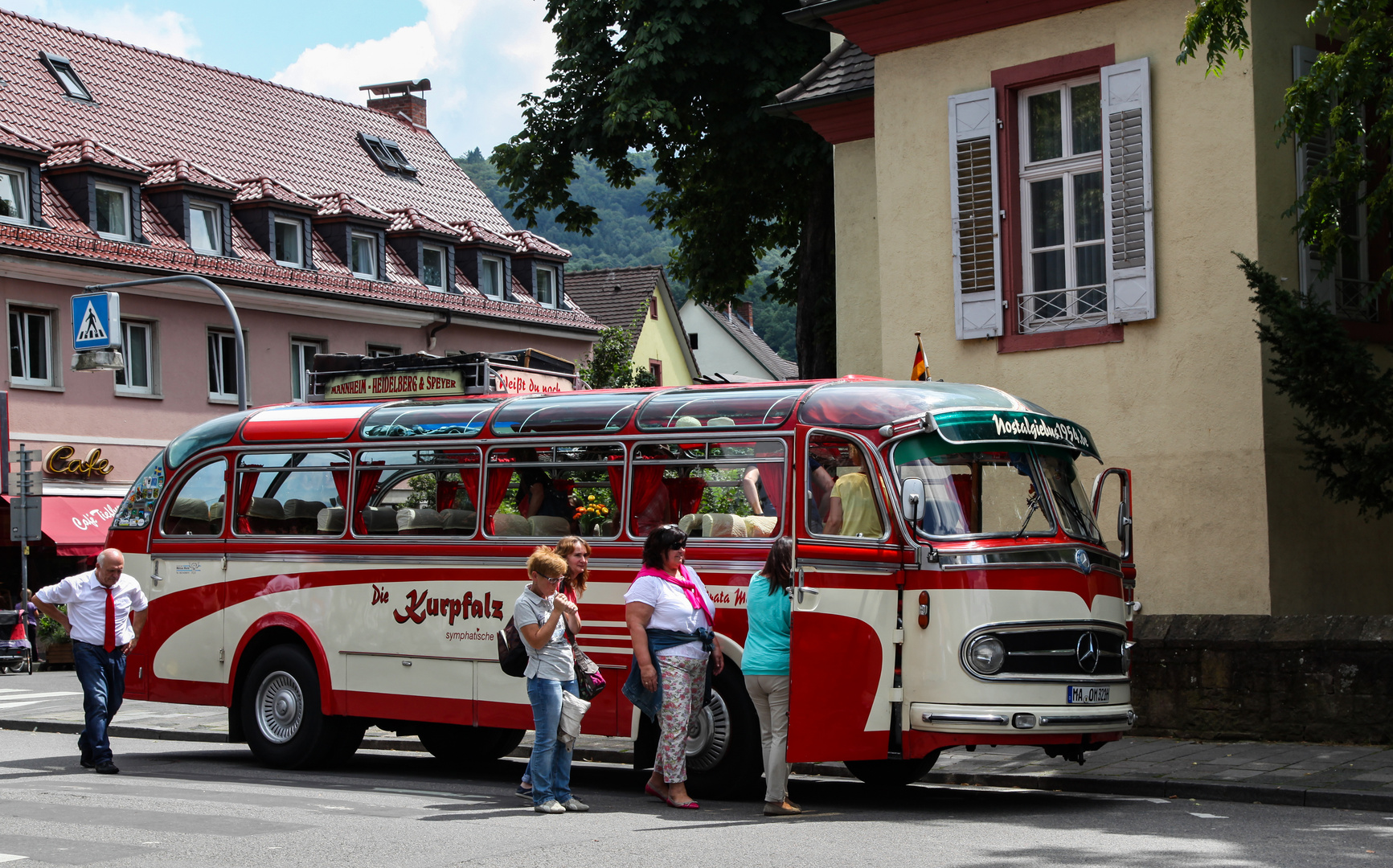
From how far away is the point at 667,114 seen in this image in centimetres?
2330

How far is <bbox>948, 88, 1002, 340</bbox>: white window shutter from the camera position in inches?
651

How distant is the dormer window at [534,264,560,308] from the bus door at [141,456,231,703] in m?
32.9

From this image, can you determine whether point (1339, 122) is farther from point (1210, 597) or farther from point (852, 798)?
point (852, 798)

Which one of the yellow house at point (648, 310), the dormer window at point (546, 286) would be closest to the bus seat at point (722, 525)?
the dormer window at point (546, 286)

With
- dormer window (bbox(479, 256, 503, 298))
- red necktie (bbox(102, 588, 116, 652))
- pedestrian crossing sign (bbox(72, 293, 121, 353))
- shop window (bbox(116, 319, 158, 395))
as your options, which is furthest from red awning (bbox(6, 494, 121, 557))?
red necktie (bbox(102, 588, 116, 652))

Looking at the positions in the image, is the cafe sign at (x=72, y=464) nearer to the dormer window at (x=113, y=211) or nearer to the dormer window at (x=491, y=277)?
the dormer window at (x=113, y=211)

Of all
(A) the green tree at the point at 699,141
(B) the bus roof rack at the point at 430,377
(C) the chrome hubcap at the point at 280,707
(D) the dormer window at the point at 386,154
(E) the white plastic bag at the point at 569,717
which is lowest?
(C) the chrome hubcap at the point at 280,707

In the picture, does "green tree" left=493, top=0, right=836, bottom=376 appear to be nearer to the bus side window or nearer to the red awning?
the bus side window

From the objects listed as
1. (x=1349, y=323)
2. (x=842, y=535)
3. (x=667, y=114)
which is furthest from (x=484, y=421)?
(x=667, y=114)

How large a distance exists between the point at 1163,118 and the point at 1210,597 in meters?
4.45

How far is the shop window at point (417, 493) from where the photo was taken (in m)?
13.1

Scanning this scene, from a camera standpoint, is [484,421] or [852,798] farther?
[484,421]

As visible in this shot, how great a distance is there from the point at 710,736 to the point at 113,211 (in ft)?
89.1

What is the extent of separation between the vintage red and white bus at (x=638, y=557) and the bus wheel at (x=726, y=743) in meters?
0.02
